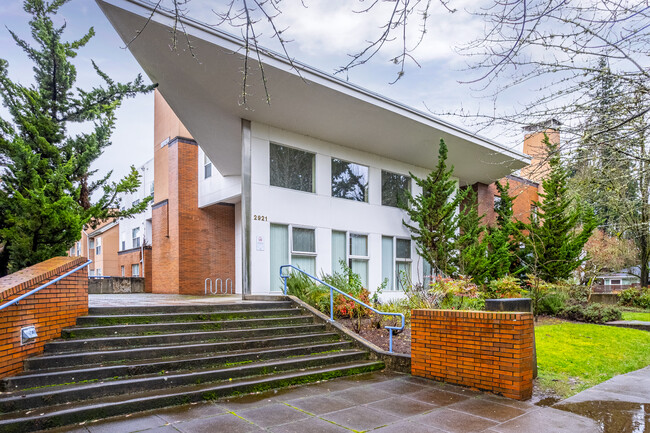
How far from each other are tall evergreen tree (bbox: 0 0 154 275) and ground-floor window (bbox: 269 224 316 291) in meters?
5.31

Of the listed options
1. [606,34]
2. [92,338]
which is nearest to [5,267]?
[92,338]

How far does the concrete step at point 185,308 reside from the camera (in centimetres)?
728

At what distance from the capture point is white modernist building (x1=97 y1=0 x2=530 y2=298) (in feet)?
33.8

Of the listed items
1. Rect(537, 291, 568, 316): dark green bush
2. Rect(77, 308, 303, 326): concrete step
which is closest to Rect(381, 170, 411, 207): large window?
Rect(537, 291, 568, 316): dark green bush

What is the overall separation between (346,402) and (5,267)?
10871 mm

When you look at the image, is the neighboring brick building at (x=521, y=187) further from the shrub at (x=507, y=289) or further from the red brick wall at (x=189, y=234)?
the red brick wall at (x=189, y=234)

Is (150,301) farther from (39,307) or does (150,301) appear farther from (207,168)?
(207,168)

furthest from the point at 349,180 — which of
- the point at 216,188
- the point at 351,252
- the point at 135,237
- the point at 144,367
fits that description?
the point at 135,237

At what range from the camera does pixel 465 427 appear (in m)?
4.80

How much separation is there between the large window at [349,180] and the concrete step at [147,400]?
854cm

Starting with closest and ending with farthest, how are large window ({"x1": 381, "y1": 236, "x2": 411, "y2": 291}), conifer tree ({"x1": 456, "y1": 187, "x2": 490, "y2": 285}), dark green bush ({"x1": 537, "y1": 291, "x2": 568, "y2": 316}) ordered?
dark green bush ({"x1": 537, "y1": 291, "x2": 568, "y2": 316}), conifer tree ({"x1": 456, "y1": 187, "x2": 490, "y2": 285}), large window ({"x1": 381, "y1": 236, "x2": 411, "y2": 291})

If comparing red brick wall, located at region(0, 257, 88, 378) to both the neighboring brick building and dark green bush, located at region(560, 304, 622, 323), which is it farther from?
dark green bush, located at region(560, 304, 622, 323)

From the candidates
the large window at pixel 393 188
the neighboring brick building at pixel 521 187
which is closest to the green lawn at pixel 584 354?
the neighboring brick building at pixel 521 187

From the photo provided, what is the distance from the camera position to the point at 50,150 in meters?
11.9
